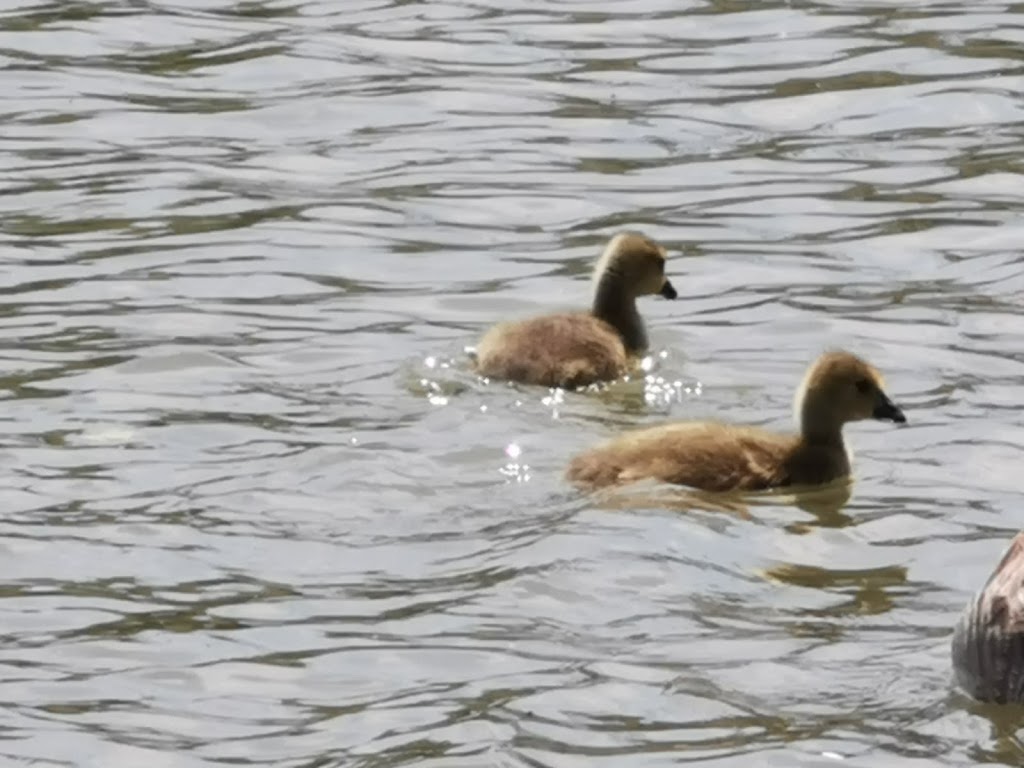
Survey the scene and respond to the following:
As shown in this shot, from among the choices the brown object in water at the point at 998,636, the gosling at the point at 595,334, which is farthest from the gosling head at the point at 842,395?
the brown object in water at the point at 998,636

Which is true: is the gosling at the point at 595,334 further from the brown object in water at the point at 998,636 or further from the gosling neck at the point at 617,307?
the brown object in water at the point at 998,636

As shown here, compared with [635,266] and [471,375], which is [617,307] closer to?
[635,266]

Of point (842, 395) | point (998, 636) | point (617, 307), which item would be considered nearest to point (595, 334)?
point (617, 307)

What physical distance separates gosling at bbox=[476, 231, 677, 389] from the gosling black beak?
3.66 feet

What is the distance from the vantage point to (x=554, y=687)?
7363 mm

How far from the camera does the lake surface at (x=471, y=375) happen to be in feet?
24.1

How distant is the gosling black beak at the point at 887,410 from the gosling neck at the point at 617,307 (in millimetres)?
1430

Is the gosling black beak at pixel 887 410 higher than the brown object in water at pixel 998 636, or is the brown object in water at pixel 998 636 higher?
the brown object in water at pixel 998 636

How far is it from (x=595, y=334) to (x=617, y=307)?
0.38m

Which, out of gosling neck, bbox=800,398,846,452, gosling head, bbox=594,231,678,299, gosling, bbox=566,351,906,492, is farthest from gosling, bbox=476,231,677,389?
gosling neck, bbox=800,398,846,452

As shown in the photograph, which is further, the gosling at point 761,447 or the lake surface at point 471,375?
the gosling at point 761,447

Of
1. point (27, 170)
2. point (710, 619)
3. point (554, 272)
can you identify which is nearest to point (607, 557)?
point (710, 619)

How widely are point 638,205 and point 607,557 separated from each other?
4.00 metres

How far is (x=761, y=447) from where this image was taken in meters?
9.27
